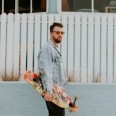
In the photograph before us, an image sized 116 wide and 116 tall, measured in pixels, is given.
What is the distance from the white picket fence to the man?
230 cm

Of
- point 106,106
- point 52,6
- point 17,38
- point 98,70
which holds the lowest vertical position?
point 106,106

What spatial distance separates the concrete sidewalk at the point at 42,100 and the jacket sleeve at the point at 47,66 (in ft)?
6.15

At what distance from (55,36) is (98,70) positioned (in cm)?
258

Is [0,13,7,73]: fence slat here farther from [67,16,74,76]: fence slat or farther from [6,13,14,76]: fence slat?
[67,16,74,76]: fence slat

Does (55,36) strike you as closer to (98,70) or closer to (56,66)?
(56,66)

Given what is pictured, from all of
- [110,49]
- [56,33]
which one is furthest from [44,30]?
[56,33]

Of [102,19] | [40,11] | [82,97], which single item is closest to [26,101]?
[82,97]

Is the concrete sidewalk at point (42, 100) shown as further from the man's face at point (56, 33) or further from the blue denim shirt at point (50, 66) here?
the man's face at point (56, 33)

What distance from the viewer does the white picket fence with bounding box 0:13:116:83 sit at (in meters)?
9.52

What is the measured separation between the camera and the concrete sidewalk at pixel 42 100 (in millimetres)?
8844

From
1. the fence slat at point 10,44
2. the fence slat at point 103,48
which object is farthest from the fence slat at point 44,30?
the fence slat at point 103,48

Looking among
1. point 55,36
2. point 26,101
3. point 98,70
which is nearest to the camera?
point 55,36

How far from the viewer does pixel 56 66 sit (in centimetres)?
717

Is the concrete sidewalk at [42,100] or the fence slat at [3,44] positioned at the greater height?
the fence slat at [3,44]
